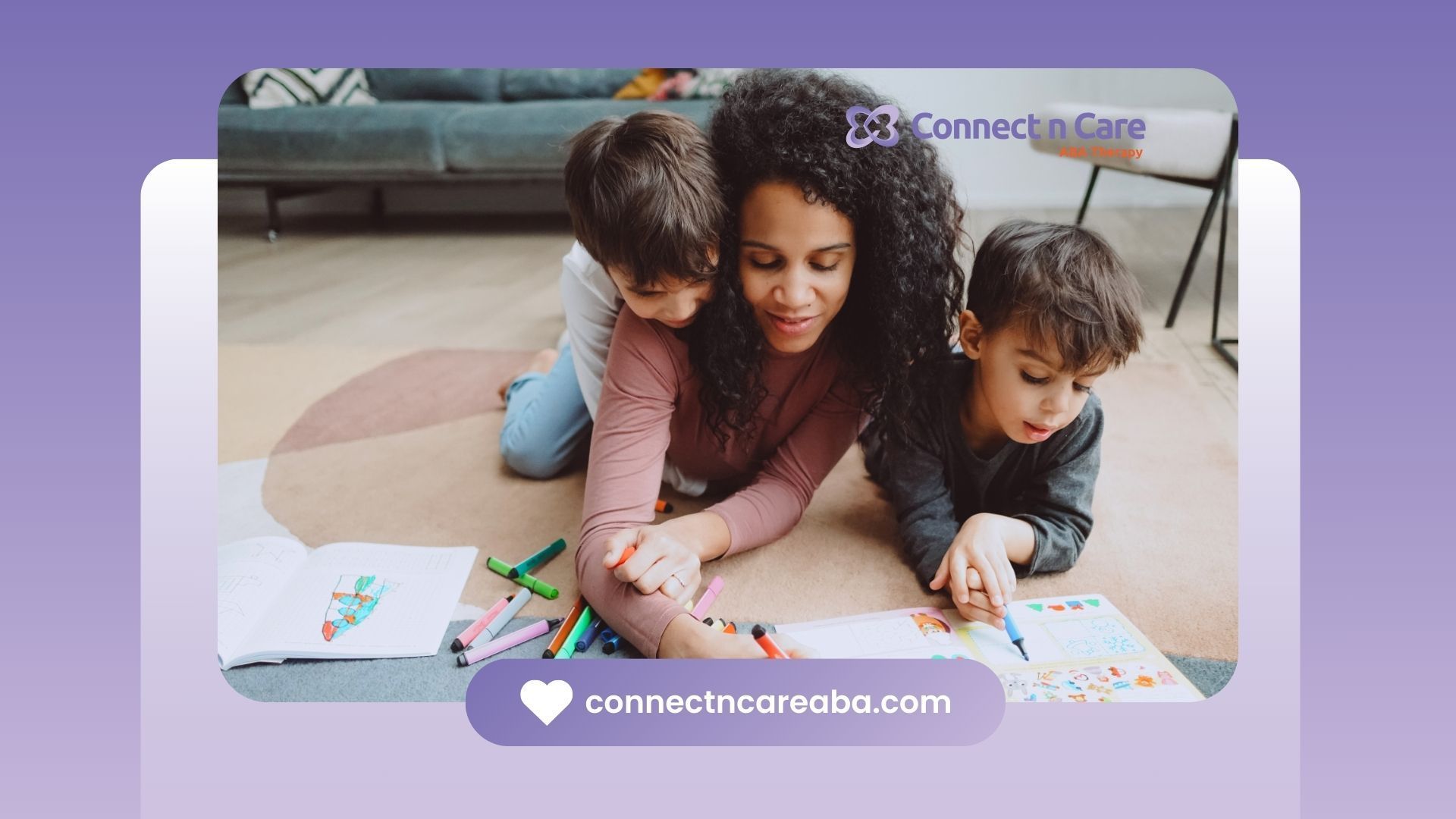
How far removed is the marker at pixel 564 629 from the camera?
34.4 inches

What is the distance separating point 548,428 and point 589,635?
1.49ft

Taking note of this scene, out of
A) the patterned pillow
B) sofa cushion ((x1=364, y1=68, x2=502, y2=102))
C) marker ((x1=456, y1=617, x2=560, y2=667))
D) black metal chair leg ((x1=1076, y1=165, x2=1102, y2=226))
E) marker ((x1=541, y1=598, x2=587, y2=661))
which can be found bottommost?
marker ((x1=456, y1=617, x2=560, y2=667))

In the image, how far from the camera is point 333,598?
95 cm

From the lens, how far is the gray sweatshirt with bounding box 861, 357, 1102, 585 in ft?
3.25

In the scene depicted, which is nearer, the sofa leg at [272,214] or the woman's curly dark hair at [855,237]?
the woman's curly dark hair at [855,237]

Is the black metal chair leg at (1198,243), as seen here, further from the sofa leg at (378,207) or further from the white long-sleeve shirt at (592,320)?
the sofa leg at (378,207)

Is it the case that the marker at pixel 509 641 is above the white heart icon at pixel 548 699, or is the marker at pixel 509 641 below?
below

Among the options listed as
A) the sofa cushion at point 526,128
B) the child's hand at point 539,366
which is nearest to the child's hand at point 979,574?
the sofa cushion at point 526,128

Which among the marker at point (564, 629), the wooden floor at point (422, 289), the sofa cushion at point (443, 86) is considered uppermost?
the sofa cushion at point (443, 86)

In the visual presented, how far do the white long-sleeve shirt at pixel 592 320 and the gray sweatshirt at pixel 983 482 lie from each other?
258 mm

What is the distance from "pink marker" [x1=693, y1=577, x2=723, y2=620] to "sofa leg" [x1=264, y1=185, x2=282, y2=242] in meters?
0.65

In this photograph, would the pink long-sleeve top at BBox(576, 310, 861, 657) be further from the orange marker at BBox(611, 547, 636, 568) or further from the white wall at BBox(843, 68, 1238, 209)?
the white wall at BBox(843, 68, 1238, 209)

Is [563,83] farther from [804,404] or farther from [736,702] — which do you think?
[736,702]

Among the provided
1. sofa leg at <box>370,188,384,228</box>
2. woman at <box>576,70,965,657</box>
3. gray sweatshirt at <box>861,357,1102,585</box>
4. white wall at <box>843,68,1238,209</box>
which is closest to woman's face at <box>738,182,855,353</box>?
woman at <box>576,70,965,657</box>
